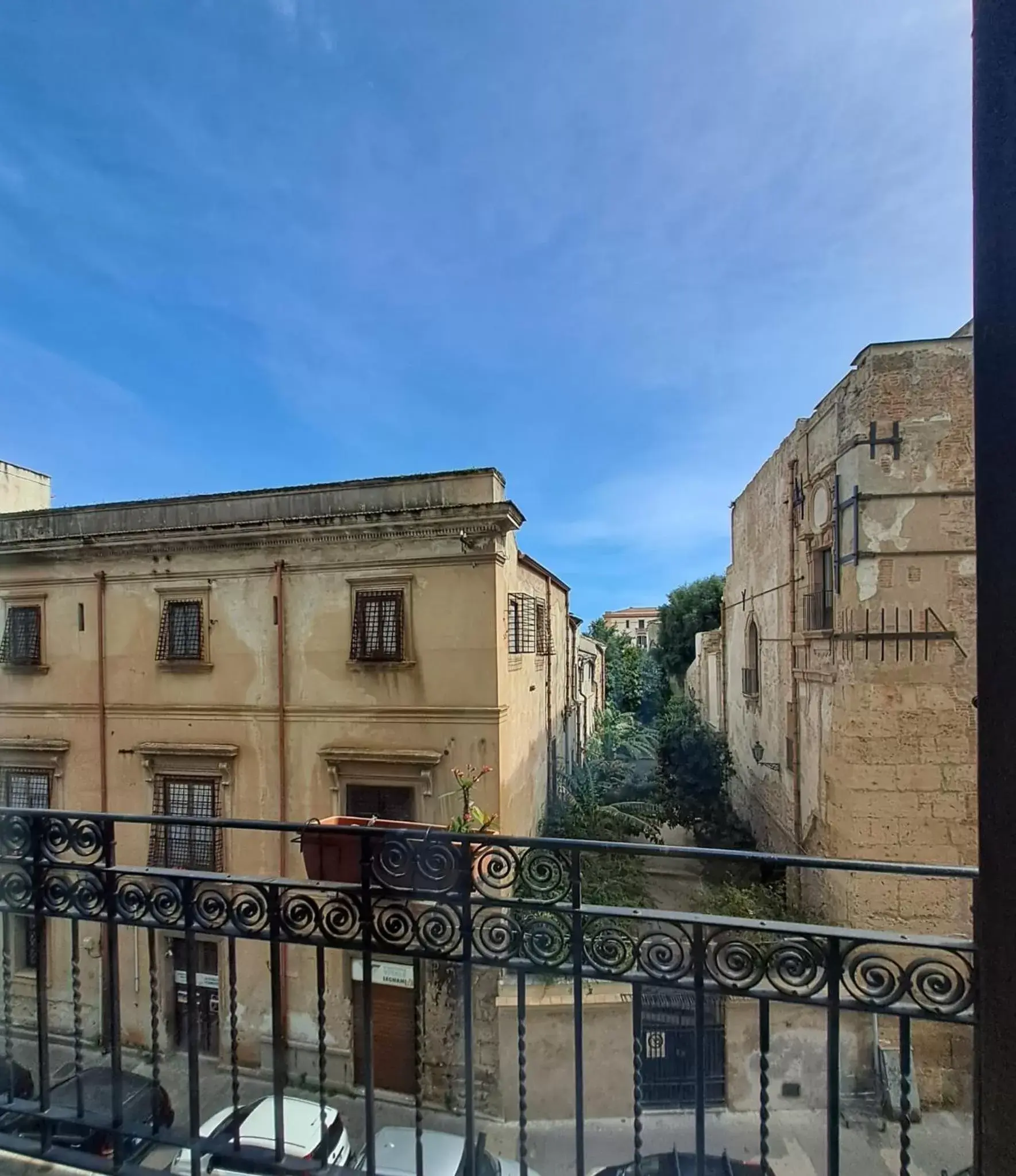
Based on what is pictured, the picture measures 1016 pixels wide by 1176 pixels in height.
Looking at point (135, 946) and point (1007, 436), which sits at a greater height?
point (1007, 436)

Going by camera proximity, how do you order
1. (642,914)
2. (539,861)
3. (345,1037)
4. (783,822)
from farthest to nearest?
(783,822) → (345,1037) → (539,861) → (642,914)

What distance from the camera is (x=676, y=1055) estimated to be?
6281 mm

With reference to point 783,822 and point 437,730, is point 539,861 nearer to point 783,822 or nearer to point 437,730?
point 437,730

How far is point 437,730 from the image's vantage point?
23.4 feet

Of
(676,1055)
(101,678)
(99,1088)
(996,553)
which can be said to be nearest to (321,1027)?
(996,553)

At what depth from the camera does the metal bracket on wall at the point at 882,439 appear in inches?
236

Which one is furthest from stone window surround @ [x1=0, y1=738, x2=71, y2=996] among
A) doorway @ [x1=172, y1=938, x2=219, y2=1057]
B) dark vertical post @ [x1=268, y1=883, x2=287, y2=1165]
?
dark vertical post @ [x1=268, y1=883, x2=287, y2=1165]

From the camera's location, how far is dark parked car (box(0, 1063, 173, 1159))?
81.4 inches

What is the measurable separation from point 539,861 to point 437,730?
542 cm

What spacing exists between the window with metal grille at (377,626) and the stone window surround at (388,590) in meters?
0.04

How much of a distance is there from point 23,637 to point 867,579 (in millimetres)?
11658

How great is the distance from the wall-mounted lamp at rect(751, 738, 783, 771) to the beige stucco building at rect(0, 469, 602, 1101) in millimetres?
3873

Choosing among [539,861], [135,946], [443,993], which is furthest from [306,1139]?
[539,861]

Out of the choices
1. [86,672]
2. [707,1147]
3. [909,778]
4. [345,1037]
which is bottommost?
[707,1147]
